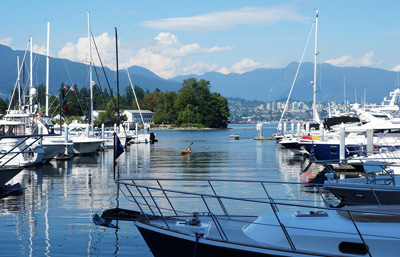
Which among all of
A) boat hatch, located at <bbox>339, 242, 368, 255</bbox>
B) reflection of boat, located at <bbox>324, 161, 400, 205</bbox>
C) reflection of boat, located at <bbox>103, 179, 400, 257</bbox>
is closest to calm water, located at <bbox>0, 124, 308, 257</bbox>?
reflection of boat, located at <bbox>103, 179, 400, 257</bbox>

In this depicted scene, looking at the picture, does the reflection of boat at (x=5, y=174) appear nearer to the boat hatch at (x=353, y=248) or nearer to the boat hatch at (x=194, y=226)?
the boat hatch at (x=194, y=226)

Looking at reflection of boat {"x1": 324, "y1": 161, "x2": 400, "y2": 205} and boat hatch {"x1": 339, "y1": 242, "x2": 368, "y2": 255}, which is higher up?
reflection of boat {"x1": 324, "y1": 161, "x2": 400, "y2": 205}

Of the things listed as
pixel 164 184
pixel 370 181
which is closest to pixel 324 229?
pixel 370 181

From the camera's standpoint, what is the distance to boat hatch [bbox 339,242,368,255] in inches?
409

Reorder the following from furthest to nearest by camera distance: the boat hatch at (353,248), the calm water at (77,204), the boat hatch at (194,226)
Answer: the calm water at (77,204) → the boat hatch at (194,226) → the boat hatch at (353,248)

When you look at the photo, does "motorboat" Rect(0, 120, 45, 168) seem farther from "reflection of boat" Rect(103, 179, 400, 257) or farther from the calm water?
"reflection of boat" Rect(103, 179, 400, 257)

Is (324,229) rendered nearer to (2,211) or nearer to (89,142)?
(2,211)

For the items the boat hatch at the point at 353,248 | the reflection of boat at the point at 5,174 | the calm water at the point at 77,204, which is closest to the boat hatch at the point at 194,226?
the boat hatch at the point at 353,248

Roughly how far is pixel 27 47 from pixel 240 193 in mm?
48087

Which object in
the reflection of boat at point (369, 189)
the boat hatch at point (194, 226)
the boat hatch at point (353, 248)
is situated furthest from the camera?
the reflection of boat at point (369, 189)

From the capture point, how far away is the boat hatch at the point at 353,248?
10391mm

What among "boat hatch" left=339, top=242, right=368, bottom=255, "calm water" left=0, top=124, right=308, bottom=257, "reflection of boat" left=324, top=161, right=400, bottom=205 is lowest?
"calm water" left=0, top=124, right=308, bottom=257

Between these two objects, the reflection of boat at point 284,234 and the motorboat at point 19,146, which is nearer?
the reflection of boat at point 284,234

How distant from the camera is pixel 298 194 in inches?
1030
